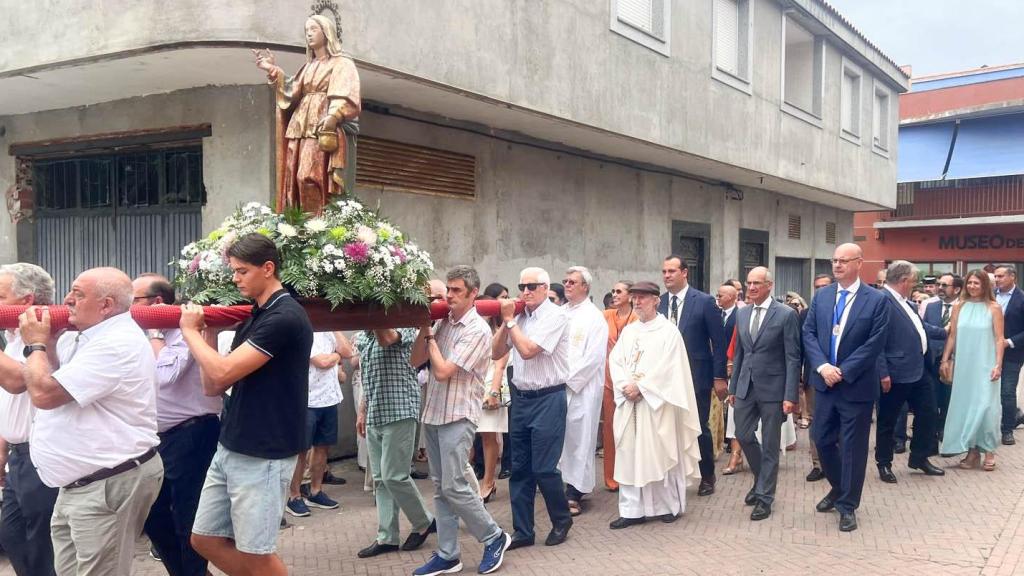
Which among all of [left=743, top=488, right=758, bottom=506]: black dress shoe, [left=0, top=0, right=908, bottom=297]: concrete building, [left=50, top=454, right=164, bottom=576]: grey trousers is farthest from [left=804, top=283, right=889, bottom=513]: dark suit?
[left=50, top=454, right=164, bottom=576]: grey trousers

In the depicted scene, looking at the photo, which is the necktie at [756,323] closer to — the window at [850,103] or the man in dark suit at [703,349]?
the man in dark suit at [703,349]

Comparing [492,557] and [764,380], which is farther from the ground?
[764,380]

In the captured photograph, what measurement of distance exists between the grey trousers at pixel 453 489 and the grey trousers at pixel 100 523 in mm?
1946

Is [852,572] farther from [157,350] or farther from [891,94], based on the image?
[891,94]

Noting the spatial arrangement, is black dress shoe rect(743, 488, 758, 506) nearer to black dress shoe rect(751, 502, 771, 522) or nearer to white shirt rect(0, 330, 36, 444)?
black dress shoe rect(751, 502, 771, 522)

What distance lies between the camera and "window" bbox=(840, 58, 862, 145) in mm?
18891

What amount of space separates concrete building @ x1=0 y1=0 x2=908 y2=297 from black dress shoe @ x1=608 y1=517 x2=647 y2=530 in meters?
4.32

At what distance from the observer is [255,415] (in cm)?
390

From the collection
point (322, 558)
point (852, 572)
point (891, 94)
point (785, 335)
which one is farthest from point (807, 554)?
point (891, 94)

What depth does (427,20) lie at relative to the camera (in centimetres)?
852

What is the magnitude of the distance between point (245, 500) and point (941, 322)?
29.2 feet

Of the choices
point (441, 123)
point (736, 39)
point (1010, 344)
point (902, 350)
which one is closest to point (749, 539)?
point (902, 350)

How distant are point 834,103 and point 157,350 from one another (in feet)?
54.7

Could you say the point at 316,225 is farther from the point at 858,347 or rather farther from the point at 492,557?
the point at 858,347
